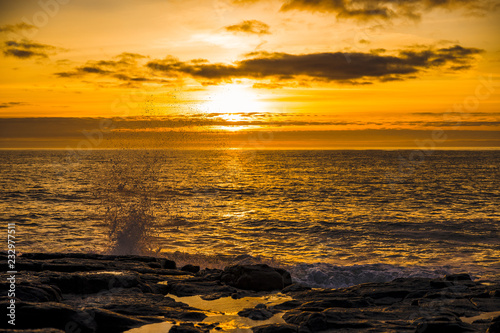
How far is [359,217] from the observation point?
33062 mm

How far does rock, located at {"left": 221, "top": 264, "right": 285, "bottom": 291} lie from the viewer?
1325 cm

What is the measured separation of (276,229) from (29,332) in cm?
2119

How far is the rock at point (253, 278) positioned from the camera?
43.5 ft

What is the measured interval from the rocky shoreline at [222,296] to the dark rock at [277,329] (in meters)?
0.02

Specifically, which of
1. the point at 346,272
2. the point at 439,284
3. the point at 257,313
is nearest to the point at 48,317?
the point at 257,313

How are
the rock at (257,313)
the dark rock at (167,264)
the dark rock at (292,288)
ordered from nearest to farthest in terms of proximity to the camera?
the rock at (257,313) → the dark rock at (292,288) → the dark rock at (167,264)

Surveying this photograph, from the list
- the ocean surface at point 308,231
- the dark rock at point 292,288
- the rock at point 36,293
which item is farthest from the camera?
the ocean surface at point 308,231

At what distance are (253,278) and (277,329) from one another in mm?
4583

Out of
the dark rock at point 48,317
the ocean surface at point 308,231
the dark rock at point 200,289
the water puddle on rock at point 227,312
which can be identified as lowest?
the ocean surface at point 308,231

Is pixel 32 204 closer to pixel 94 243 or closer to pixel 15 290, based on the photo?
pixel 94 243

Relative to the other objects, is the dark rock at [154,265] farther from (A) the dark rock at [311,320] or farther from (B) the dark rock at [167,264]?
(A) the dark rock at [311,320]

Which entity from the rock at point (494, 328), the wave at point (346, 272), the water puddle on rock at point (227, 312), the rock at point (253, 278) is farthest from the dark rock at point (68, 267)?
the rock at point (494, 328)

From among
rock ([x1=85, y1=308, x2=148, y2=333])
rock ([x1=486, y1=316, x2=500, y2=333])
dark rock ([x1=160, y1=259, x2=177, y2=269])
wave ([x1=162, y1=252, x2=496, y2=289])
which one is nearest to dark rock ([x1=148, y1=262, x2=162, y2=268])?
dark rock ([x1=160, y1=259, x2=177, y2=269])

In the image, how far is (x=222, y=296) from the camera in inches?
483
